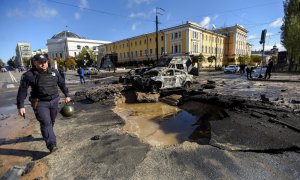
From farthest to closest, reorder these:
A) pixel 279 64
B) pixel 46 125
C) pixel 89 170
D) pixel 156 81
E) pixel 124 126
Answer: pixel 279 64, pixel 156 81, pixel 124 126, pixel 46 125, pixel 89 170

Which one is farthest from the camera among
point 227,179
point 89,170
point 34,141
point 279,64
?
point 279,64

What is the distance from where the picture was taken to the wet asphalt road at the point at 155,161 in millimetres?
3281

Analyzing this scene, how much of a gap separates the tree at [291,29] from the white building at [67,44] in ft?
266

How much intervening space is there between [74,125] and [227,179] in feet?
15.5

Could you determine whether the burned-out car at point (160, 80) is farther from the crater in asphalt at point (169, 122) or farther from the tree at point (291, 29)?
the tree at point (291, 29)

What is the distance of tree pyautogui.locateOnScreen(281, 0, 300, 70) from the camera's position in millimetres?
25922

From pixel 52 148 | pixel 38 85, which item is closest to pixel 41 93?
pixel 38 85

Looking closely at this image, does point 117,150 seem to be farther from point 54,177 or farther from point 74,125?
point 74,125

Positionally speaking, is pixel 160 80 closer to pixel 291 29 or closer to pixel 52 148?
pixel 52 148

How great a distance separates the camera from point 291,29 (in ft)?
85.8

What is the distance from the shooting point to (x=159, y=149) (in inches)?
164

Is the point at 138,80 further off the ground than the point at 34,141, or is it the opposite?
the point at 138,80

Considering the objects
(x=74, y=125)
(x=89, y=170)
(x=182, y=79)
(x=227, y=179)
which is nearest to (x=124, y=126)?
(x=74, y=125)

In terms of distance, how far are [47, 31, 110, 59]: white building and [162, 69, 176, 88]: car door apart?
89.7 meters
